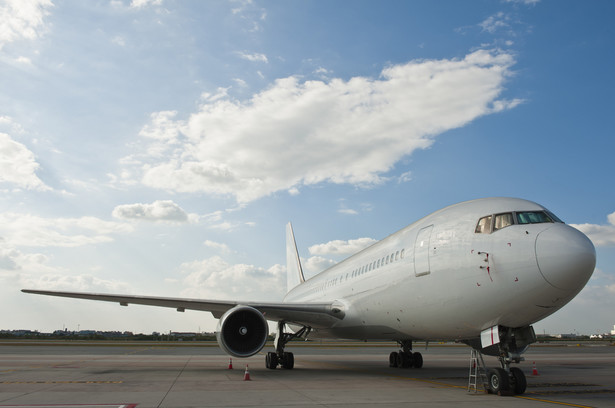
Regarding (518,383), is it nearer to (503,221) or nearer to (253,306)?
(503,221)

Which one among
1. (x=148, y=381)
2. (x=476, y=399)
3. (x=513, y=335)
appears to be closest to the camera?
(x=476, y=399)

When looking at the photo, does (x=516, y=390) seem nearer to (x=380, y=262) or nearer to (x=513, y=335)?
(x=513, y=335)

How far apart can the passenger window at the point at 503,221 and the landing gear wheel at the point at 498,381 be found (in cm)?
282

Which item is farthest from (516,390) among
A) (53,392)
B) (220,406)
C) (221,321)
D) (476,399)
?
(53,392)

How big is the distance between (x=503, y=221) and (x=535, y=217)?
1.78ft

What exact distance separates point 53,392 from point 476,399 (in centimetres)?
820

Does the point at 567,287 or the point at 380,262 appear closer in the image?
the point at 567,287

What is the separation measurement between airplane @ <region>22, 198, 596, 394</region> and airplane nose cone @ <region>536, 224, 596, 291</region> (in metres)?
0.01

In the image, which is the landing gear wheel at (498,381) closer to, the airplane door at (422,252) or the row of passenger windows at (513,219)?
the airplane door at (422,252)

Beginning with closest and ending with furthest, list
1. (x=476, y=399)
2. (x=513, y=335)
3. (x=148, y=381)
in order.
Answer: (x=476, y=399) → (x=513, y=335) → (x=148, y=381)

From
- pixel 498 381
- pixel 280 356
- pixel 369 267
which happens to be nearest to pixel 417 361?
pixel 280 356

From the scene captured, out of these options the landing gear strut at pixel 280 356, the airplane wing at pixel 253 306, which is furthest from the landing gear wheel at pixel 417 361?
the landing gear strut at pixel 280 356

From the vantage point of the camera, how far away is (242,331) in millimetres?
13562

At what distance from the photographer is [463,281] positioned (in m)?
9.04
